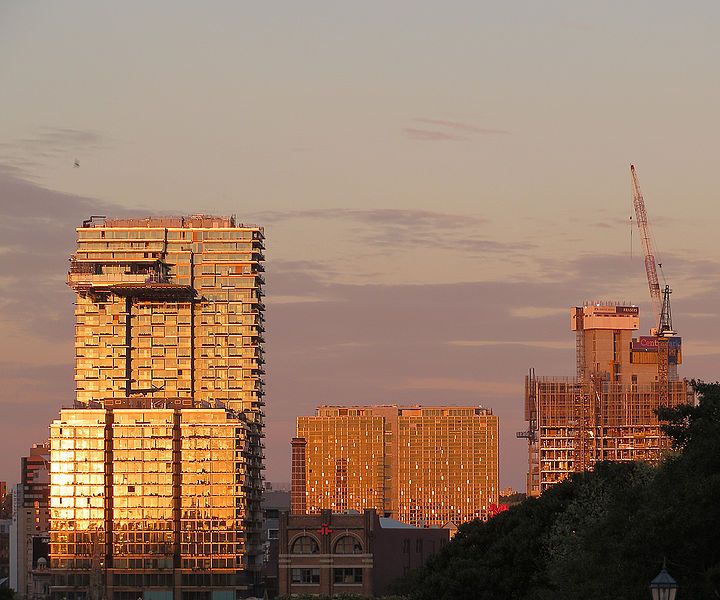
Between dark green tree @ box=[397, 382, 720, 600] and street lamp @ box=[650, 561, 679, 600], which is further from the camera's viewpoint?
dark green tree @ box=[397, 382, 720, 600]

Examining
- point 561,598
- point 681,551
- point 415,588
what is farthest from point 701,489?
point 415,588

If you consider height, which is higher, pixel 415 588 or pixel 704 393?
pixel 704 393

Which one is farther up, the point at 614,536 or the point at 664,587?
the point at 614,536

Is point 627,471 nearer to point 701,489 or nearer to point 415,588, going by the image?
point 415,588

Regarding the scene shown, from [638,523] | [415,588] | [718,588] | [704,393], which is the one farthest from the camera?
[415,588]

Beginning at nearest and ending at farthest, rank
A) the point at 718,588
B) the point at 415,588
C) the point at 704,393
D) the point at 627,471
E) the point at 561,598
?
1. the point at 718,588
2. the point at 704,393
3. the point at 561,598
4. the point at 627,471
5. the point at 415,588

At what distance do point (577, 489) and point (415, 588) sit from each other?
51.8 feet

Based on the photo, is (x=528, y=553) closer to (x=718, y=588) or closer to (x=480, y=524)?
(x=480, y=524)

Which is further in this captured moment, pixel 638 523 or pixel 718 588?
pixel 638 523

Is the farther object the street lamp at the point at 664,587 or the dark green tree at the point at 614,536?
the dark green tree at the point at 614,536

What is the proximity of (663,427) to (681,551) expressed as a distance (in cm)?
1135

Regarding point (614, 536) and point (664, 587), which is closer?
point (664, 587)

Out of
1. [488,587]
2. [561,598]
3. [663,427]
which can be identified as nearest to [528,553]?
[488,587]

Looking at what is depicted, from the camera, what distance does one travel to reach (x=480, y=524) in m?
144
